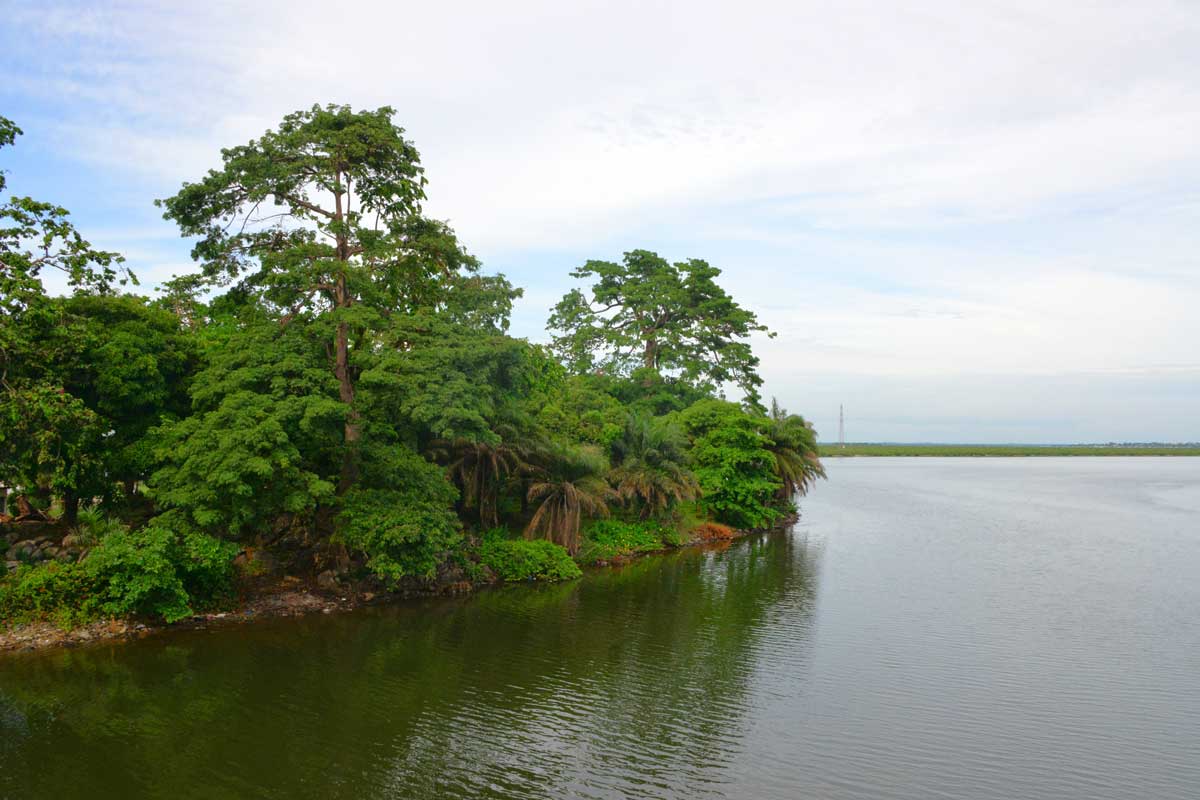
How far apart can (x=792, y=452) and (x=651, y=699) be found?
25.8 metres

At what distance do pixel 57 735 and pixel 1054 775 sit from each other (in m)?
13.1

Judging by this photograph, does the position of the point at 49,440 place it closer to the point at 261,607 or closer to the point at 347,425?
the point at 261,607

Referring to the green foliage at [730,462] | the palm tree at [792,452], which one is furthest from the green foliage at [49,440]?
the palm tree at [792,452]

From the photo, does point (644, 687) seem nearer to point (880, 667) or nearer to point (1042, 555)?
point (880, 667)

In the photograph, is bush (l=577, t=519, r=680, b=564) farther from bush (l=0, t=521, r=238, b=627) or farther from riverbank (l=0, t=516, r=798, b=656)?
bush (l=0, t=521, r=238, b=627)

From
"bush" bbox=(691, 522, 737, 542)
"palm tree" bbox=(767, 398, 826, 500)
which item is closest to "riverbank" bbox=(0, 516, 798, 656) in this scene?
"bush" bbox=(691, 522, 737, 542)

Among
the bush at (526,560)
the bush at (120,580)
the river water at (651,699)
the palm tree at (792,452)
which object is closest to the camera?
the river water at (651,699)

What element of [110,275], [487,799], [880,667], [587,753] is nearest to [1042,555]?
[880,667]

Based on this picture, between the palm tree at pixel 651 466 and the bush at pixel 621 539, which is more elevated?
the palm tree at pixel 651 466

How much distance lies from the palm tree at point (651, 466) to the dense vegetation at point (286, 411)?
288 centimetres

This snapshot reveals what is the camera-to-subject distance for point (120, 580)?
571 inches

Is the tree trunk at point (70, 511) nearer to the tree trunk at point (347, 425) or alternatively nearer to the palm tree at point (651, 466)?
the tree trunk at point (347, 425)

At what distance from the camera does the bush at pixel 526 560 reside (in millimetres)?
21406

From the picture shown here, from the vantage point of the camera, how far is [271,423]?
49.5 ft
